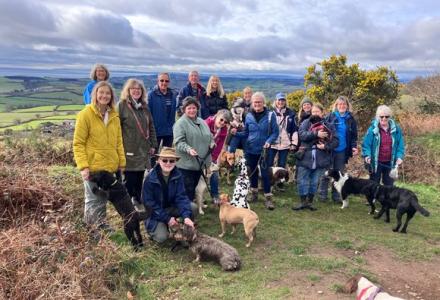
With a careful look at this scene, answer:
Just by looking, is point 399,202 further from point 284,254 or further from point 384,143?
point 284,254

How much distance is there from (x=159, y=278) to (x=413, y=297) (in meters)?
3.26

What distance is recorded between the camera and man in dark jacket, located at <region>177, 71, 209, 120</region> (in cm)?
821

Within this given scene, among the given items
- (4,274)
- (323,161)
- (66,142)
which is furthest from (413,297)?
(66,142)

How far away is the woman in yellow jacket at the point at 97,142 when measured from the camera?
5223 mm

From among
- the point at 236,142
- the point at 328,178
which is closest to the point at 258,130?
the point at 236,142

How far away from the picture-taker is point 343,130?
26.3 feet

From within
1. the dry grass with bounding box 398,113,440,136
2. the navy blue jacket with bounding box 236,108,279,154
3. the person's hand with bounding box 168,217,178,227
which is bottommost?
the person's hand with bounding box 168,217,178,227

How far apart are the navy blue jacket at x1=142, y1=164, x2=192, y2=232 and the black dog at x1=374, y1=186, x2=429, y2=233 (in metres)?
3.89

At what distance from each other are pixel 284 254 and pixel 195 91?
13.3ft

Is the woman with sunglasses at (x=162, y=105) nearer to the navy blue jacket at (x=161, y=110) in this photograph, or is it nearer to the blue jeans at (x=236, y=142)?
the navy blue jacket at (x=161, y=110)

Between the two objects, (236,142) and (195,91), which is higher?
(195,91)

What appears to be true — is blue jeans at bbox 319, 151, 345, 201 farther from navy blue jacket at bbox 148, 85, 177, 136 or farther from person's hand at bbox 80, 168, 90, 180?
person's hand at bbox 80, 168, 90, 180

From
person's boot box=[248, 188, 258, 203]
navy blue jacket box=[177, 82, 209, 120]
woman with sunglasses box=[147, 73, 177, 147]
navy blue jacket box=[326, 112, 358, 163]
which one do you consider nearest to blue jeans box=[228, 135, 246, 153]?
navy blue jacket box=[177, 82, 209, 120]

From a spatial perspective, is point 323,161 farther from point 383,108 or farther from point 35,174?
point 35,174
